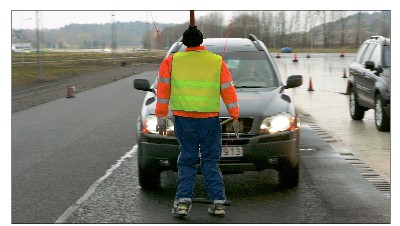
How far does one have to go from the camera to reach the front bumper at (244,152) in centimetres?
707

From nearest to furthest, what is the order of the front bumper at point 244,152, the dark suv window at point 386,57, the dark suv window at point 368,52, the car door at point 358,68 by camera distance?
the front bumper at point 244,152, the dark suv window at point 386,57, the dark suv window at point 368,52, the car door at point 358,68

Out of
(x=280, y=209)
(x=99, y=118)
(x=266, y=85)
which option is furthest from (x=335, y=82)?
(x=280, y=209)

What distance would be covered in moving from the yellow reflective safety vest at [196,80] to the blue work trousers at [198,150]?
0.48 ft

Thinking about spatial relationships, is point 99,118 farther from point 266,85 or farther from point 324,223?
point 324,223

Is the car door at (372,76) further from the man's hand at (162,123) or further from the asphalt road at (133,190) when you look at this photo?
the man's hand at (162,123)

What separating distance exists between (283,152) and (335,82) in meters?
23.5

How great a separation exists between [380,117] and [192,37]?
786 centimetres

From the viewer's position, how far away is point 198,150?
6453mm

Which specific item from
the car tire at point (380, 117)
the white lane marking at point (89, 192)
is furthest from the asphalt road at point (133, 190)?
the car tire at point (380, 117)

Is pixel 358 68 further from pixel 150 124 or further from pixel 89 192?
pixel 89 192

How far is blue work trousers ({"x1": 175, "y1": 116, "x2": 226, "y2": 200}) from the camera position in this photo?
6312 mm

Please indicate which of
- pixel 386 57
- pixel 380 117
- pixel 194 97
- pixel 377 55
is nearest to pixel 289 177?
pixel 194 97

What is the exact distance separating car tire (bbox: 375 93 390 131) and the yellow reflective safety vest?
7.42 m

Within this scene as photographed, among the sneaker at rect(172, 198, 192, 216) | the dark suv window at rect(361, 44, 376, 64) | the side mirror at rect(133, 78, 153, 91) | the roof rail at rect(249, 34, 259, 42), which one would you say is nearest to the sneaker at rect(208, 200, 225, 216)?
the sneaker at rect(172, 198, 192, 216)
